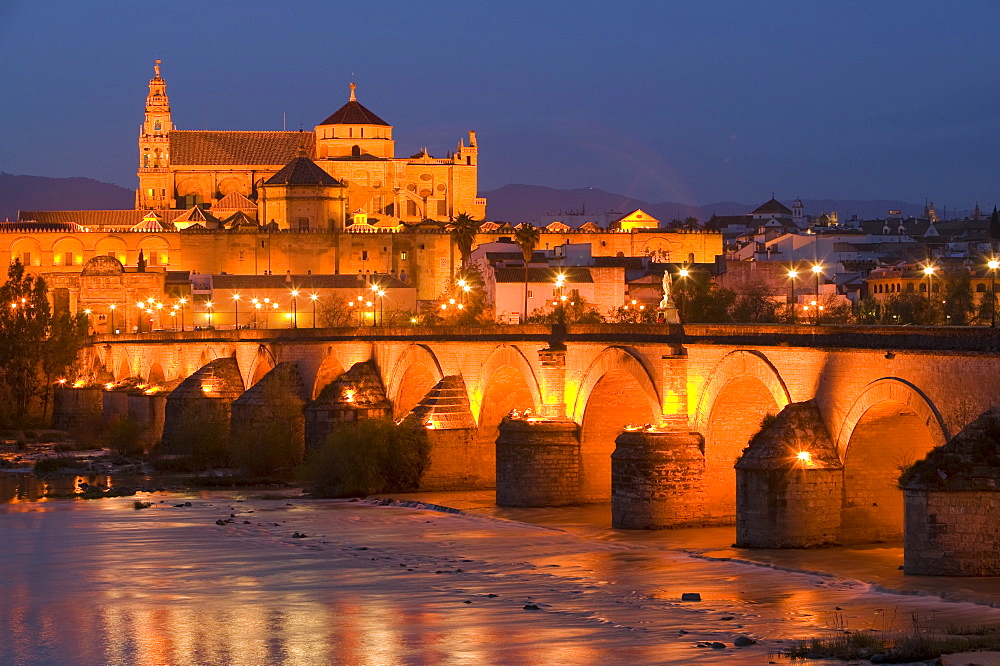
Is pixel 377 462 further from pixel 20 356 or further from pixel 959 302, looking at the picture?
pixel 20 356

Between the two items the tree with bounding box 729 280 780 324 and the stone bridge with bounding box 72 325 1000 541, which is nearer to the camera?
the stone bridge with bounding box 72 325 1000 541

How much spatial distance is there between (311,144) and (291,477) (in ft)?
270

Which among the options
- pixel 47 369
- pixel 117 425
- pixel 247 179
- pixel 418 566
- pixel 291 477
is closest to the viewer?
pixel 418 566

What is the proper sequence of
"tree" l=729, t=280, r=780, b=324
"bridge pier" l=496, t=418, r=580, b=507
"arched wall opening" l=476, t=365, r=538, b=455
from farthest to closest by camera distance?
"tree" l=729, t=280, r=780, b=324, "arched wall opening" l=476, t=365, r=538, b=455, "bridge pier" l=496, t=418, r=580, b=507

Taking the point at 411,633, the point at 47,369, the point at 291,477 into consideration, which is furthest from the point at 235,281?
the point at 411,633

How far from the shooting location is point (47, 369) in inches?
2913

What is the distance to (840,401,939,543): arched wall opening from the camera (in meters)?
26.6

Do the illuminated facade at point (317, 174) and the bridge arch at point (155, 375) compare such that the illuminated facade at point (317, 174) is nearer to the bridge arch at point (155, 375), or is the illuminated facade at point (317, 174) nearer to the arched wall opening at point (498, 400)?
the bridge arch at point (155, 375)

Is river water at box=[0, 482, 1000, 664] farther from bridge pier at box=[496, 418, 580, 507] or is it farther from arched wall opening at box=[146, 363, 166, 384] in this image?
arched wall opening at box=[146, 363, 166, 384]

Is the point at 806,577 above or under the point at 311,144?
under

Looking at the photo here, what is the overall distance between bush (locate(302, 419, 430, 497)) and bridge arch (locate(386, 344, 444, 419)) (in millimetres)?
4678

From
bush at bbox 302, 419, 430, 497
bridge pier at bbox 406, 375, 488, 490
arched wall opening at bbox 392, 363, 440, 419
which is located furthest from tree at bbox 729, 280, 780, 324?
bush at bbox 302, 419, 430, 497

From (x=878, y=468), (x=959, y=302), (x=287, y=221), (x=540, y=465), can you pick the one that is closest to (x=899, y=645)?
(x=878, y=468)

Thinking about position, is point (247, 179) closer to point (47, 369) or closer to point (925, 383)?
point (47, 369)
